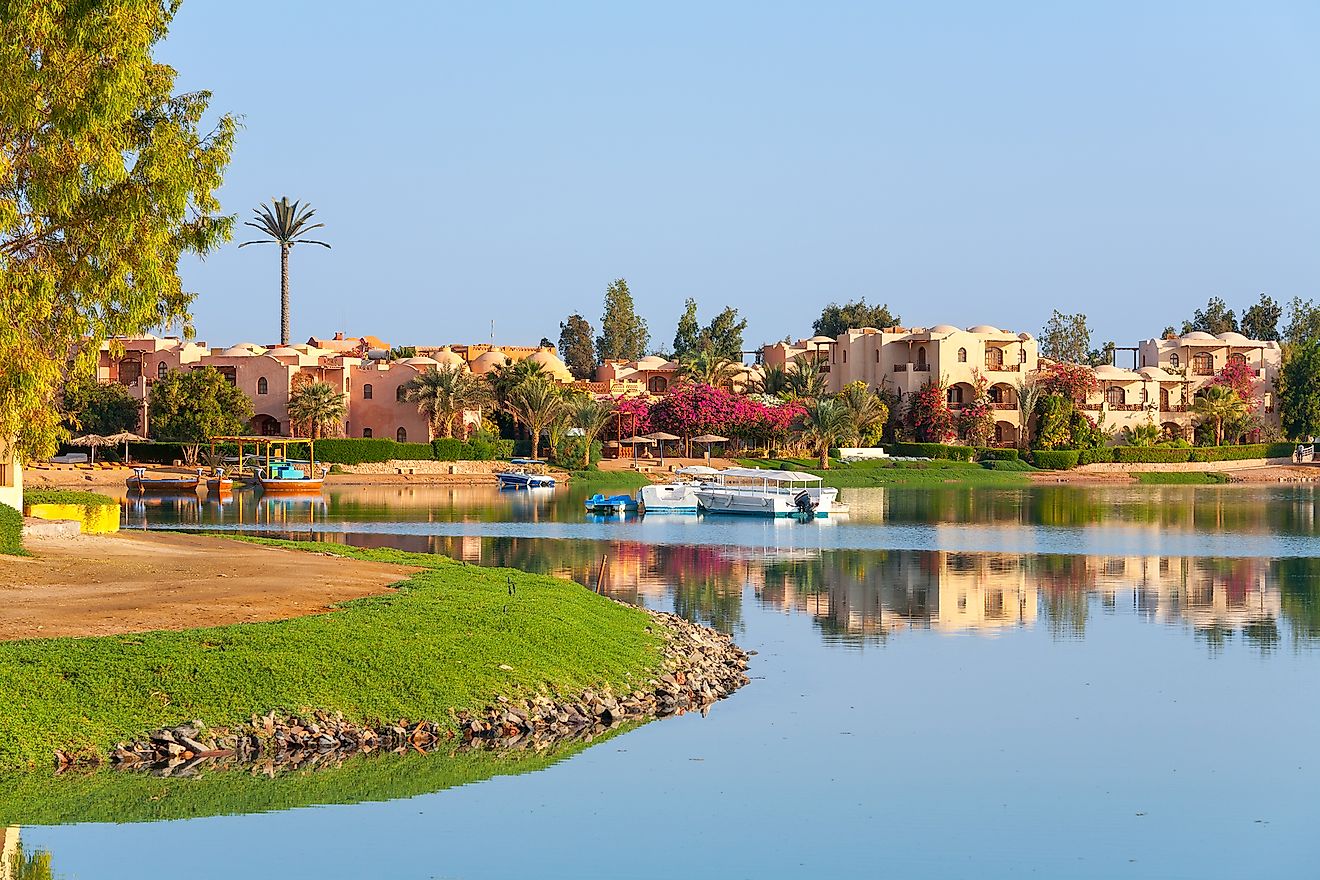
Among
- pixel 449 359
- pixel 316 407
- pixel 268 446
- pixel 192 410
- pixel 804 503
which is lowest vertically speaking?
pixel 804 503

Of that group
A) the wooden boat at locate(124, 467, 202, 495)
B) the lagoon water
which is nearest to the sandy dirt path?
the lagoon water

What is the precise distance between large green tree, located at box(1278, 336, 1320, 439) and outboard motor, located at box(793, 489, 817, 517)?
213 feet

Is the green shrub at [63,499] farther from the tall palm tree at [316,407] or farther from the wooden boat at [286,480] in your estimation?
the tall palm tree at [316,407]

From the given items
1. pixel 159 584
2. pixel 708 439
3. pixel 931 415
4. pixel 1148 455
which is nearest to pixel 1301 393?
pixel 1148 455

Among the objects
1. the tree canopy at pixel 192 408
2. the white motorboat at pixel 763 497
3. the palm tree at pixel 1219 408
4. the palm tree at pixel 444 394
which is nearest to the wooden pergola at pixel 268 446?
the tree canopy at pixel 192 408

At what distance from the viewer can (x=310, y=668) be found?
66.4 feet

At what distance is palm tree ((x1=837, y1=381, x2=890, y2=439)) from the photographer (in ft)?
365

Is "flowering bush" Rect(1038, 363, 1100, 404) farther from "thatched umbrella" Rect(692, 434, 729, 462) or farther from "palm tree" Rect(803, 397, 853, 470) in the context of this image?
"thatched umbrella" Rect(692, 434, 729, 462)

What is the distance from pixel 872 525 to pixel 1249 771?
149 feet

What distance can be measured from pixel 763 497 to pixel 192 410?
38.7m

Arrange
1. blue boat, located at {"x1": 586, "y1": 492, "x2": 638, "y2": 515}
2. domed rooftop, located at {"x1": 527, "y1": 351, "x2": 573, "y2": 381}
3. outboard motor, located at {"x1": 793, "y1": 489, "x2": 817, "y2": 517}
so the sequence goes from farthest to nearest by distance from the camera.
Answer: domed rooftop, located at {"x1": 527, "y1": 351, "x2": 573, "y2": 381}
blue boat, located at {"x1": 586, "y1": 492, "x2": 638, "y2": 515}
outboard motor, located at {"x1": 793, "y1": 489, "x2": 817, "y2": 517}

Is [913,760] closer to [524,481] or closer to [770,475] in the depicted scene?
[770,475]

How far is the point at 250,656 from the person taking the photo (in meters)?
20.3

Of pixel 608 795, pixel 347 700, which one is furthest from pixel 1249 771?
pixel 347 700
